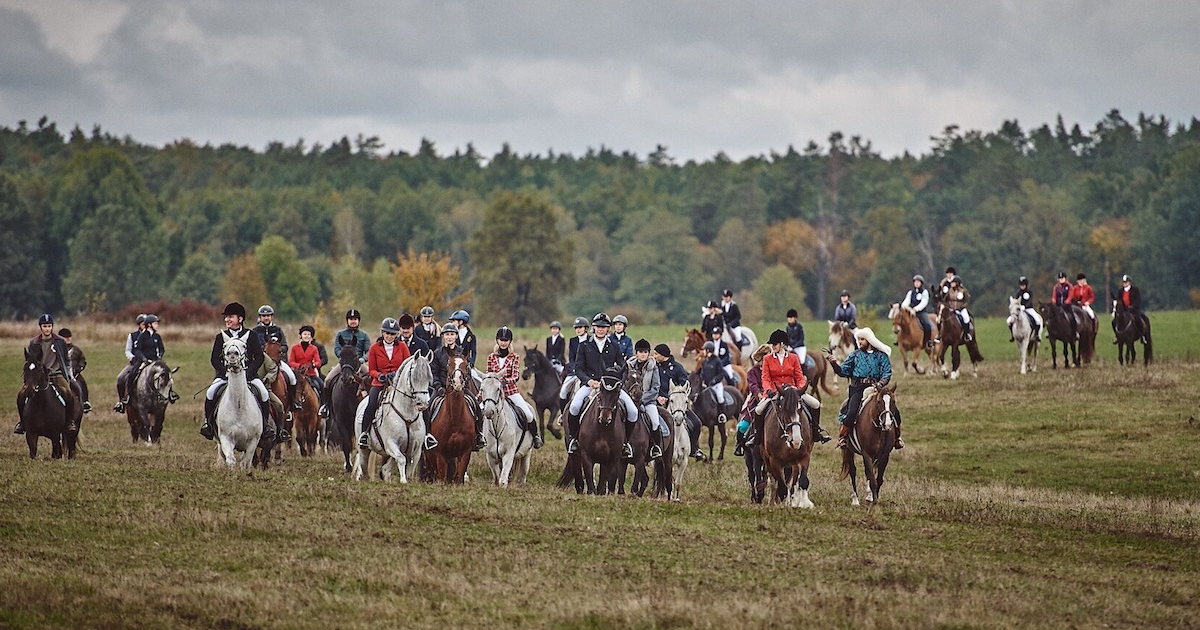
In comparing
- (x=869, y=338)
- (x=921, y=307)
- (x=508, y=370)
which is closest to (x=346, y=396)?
(x=508, y=370)

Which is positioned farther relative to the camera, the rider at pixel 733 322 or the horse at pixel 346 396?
the rider at pixel 733 322

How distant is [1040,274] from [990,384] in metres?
69.9

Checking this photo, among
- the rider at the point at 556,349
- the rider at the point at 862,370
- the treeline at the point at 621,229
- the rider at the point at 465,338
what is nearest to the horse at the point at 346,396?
the rider at the point at 465,338

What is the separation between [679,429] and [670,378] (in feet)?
3.33

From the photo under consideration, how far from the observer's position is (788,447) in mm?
20094

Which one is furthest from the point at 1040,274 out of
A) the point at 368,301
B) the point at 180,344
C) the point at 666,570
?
the point at 666,570

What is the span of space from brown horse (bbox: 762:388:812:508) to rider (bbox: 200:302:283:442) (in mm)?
7287

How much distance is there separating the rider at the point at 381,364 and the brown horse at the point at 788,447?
555cm

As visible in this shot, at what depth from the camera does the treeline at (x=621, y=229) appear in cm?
10625

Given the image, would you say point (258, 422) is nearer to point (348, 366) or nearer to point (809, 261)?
point (348, 366)

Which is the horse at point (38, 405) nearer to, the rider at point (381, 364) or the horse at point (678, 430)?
the rider at point (381, 364)

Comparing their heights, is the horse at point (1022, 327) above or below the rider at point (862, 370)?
above

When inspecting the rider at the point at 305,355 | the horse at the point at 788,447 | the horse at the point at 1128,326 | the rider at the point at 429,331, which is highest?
the horse at the point at 1128,326

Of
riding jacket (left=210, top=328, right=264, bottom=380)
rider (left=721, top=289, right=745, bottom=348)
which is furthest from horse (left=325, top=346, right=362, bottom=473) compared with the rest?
rider (left=721, top=289, right=745, bottom=348)
